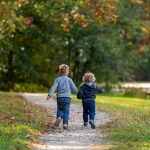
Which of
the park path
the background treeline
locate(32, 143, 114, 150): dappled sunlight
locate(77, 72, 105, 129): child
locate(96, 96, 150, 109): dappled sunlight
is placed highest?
the background treeline

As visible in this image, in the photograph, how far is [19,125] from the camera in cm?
1472

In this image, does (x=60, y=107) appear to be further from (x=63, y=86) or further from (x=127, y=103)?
(x=127, y=103)

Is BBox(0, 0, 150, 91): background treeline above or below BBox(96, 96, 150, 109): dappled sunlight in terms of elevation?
above

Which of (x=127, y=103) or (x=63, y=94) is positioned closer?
(x=63, y=94)

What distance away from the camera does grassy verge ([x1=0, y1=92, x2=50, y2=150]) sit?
12.0m

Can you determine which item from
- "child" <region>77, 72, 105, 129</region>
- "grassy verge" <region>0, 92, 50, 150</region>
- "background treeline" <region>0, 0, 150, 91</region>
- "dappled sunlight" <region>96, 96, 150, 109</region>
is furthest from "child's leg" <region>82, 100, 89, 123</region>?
"background treeline" <region>0, 0, 150, 91</region>

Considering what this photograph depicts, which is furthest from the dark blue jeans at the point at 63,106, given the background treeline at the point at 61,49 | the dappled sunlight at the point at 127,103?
the background treeline at the point at 61,49

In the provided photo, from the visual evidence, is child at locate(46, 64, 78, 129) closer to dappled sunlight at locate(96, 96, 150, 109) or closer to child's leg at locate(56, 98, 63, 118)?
child's leg at locate(56, 98, 63, 118)

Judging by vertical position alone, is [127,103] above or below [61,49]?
below

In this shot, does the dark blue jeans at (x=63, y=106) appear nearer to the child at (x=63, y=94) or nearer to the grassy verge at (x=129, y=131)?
the child at (x=63, y=94)

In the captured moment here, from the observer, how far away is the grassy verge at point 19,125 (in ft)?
39.2

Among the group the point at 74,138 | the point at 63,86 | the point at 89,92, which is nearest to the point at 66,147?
the point at 74,138

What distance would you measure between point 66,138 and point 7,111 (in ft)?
17.0

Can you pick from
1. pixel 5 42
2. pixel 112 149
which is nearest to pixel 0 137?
pixel 112 149
